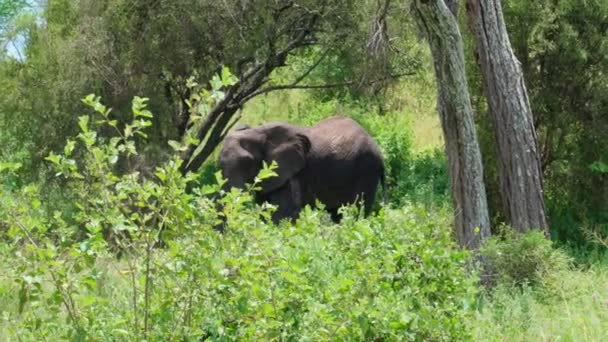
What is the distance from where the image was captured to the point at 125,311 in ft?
19.0

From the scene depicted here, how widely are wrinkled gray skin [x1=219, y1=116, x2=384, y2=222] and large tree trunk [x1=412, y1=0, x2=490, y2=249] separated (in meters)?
6.07

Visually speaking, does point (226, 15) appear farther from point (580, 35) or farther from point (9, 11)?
point (9, 11)

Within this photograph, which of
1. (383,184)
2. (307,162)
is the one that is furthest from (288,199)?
(383,184)

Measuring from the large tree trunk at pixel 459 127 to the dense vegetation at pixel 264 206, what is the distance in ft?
1.52

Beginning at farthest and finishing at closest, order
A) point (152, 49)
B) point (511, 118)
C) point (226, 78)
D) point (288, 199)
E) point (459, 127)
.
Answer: point (152, 49)
point (288, 199)
point (511, 118)
point (459, 127)
point (226, 78)

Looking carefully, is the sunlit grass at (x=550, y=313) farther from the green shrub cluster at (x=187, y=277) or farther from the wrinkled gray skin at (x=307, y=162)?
the wrinkled gray skin at (x=307, y=162)

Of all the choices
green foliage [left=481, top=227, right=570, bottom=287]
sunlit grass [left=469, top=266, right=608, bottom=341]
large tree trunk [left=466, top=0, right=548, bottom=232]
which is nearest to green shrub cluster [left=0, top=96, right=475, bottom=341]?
sunlit grass [left=469, top=266, right=608, bottom=341]

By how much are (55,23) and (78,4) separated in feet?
2.75

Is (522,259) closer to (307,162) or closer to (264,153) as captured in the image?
(264,153)

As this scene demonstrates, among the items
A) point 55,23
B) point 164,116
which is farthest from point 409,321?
point 55,23

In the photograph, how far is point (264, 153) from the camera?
16609 millimetres

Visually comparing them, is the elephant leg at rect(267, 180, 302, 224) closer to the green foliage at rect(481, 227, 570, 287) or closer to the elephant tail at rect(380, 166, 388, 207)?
the elephant tail at rect(380, 166, 388, 207)

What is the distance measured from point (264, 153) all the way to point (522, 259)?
7.63m

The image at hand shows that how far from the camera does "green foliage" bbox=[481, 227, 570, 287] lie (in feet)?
30.9
